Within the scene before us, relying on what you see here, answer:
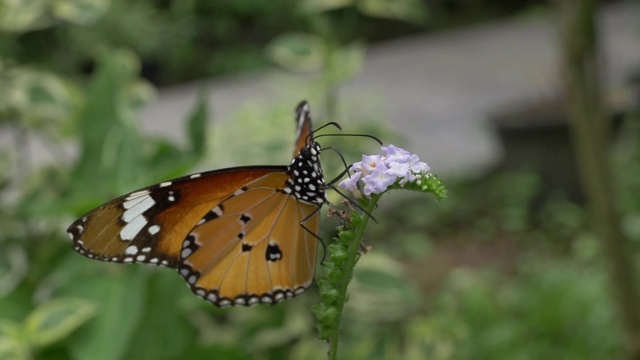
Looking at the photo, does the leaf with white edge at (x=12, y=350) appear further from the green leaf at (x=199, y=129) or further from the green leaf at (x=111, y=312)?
the green leaf at (x=199, y=129)

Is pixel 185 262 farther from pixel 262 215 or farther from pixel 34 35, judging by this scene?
pixel 34 35

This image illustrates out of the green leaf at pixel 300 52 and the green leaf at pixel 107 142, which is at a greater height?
the green leaf at pixel 300 52

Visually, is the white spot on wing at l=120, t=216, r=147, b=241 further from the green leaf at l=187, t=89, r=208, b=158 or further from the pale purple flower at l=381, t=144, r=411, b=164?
the green leaf at l=187, t=89, r=208, b=158

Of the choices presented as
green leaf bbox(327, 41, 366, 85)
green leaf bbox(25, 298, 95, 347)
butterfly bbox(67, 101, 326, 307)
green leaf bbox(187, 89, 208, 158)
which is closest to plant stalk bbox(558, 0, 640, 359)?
green leaf bbox(327, 41, 366, 85)

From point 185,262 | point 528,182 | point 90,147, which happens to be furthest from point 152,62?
point 185,262

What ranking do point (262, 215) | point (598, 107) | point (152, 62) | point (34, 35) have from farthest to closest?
point (152, 62)
point (34, 35)
point (598, 107)
point (262, 215)

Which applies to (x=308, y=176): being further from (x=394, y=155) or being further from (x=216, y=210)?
(x=394, y=155)

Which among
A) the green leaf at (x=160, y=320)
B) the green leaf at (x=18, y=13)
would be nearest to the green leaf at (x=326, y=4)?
the green leaf at (x=18, y=13)
